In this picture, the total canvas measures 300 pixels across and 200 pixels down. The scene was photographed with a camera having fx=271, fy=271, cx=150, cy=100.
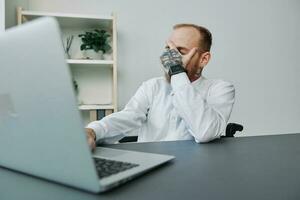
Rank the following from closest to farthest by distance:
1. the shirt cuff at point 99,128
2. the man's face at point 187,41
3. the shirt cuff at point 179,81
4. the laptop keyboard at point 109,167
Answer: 1. the laptop keyboard at point 109,167
2. the shirt cuff at point 99,128
3. the shirt cuff at point 179,81
4. the man's face at point 187,41

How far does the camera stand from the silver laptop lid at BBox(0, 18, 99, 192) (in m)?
0.38

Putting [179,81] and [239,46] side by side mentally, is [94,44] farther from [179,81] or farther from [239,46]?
[239,46]

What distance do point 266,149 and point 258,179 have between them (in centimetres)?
34

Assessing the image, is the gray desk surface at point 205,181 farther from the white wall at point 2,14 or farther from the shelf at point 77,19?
the shelf at point 77,19

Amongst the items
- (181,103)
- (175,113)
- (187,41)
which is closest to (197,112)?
(181,103)

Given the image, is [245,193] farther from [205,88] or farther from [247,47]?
[247,47]

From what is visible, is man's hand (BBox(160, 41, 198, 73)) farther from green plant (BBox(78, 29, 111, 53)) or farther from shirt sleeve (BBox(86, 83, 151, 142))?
green plant (BBox(78, 29, 111, 53))

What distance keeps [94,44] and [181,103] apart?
130cm

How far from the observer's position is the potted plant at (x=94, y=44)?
7.08 feet

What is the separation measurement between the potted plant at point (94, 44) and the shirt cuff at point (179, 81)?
1.18m

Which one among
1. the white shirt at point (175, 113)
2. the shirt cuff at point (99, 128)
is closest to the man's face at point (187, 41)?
the white shirt at point (175, 113)

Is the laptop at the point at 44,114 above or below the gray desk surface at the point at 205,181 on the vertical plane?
above

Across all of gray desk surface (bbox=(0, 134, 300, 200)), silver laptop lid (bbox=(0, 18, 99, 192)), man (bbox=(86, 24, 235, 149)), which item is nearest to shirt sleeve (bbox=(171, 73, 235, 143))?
man (bbox=(86, 24, 235, 149))

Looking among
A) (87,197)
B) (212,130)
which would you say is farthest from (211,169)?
(212,130)
